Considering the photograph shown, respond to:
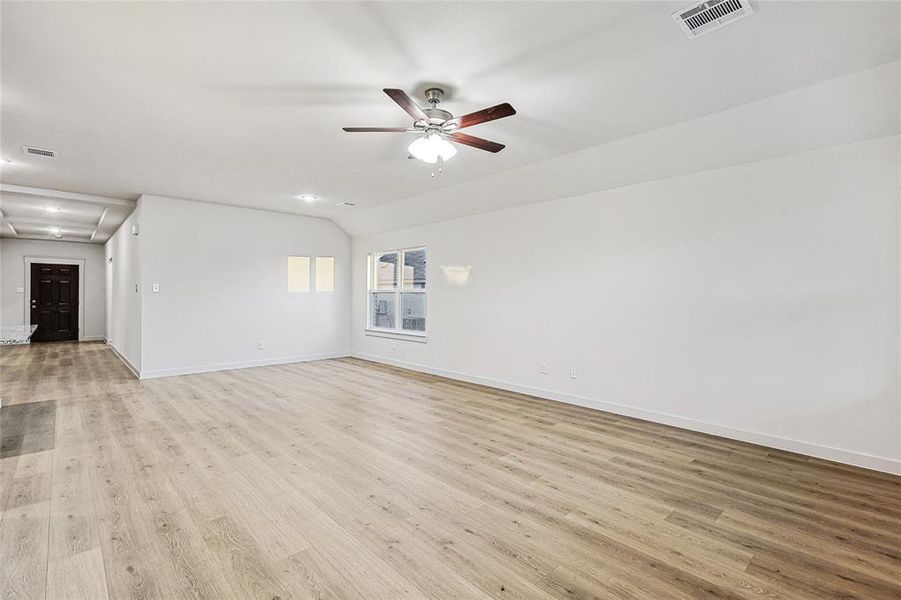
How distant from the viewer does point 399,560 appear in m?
1.95

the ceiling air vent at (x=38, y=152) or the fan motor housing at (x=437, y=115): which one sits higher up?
the ceiling air vent at (x=38, y=152)

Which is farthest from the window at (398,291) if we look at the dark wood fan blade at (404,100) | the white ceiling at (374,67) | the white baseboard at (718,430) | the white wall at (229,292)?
the dark wood fan blade at (404,100)

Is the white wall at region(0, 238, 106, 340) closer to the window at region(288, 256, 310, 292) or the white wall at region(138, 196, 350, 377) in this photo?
the white wall at region(138, 196, 350, 377)

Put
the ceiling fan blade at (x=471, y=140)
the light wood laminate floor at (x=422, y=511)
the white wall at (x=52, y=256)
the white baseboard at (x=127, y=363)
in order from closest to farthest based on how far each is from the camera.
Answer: the light wood laminate floor at (x=422, y=511)
the ceiling fan blade at (x=471, y=140)
the white baseboard at (x=127, y=363)
the white wall at (x=52, y=256)

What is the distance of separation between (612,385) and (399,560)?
10.6 ft

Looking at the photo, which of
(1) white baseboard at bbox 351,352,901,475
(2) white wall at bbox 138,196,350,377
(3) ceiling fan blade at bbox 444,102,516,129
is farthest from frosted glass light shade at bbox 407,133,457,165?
(2) white wall at bbox 138,196,350,377

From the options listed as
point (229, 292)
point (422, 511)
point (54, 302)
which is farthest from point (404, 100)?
point (54, 302)

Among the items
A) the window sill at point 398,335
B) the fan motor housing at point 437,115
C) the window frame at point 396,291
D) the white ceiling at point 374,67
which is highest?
the white ceiling at point 374,67

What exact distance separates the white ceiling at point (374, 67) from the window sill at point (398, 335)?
11.1ft

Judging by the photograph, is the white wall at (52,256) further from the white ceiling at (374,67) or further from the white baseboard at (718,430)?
the white baseboard at (718,430)

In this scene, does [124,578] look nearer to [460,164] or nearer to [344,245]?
[460,164]

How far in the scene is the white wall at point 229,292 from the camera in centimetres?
611

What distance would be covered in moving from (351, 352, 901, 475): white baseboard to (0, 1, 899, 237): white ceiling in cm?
270

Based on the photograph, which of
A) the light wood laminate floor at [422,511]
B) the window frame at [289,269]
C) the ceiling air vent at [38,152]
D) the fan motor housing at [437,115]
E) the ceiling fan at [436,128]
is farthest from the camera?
the window frame at [289,269]
